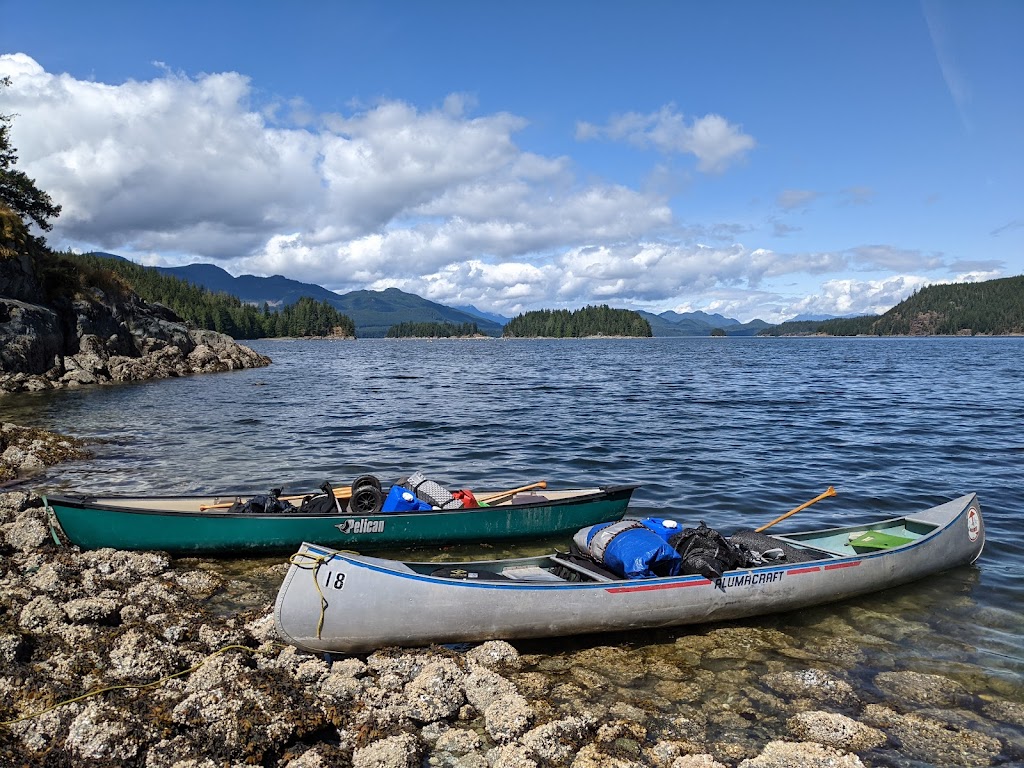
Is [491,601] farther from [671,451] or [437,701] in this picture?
[671,451]

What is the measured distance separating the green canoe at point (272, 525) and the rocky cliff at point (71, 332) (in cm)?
3087

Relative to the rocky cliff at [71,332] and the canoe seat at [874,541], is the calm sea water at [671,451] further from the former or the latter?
the rocky cliff at [71,332]

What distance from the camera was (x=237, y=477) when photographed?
17891 millimetres

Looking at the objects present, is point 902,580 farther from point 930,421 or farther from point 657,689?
point 930,421

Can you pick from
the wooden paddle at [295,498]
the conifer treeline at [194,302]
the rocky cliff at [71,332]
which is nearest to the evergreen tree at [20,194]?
the rocky cliff at [71,332]

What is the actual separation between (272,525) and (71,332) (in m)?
42.5

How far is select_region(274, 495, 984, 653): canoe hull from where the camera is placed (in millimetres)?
7734

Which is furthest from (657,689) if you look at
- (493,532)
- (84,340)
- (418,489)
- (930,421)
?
(84,340)

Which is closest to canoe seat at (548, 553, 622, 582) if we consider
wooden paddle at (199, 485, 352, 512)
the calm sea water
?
the calm sea water

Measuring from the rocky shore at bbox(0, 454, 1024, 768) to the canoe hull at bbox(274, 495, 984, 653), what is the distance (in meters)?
0.27

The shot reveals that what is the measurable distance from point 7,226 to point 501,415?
32.6 m

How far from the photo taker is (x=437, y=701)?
266 inches

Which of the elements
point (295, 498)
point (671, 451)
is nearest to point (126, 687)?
point (295, 498)

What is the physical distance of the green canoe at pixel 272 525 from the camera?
35.7 ft
